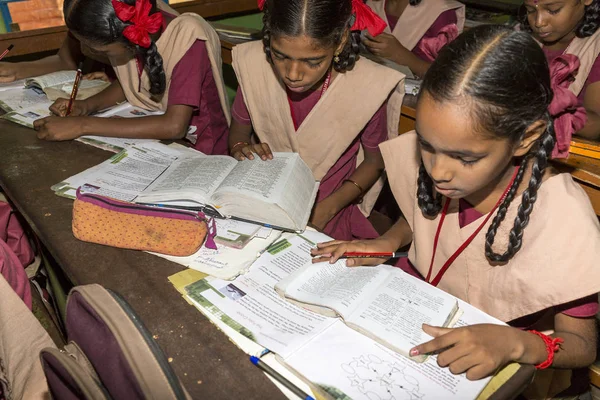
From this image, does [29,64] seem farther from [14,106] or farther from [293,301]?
[293,301]

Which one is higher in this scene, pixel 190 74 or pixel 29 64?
pixel 190 74

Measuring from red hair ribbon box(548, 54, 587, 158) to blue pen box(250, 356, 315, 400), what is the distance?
0.72 metres

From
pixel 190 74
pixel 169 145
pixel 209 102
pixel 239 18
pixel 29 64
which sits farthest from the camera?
pixel 239 18

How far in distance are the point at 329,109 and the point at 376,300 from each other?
936 mm

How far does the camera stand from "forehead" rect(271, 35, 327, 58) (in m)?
1.50

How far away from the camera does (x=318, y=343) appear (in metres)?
0.97

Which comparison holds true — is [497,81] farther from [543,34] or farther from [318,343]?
[543,34]

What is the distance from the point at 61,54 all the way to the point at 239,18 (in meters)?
1.50

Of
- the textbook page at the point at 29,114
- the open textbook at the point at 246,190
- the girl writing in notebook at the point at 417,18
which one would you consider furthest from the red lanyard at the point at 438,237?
the textbook page at the point at 29,114

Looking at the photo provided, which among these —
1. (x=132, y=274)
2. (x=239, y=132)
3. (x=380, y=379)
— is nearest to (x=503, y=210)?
(x=380, y=379)

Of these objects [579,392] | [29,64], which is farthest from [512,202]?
[29,64]

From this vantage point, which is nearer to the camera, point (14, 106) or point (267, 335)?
point (267, 335)

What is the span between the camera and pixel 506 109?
986mm

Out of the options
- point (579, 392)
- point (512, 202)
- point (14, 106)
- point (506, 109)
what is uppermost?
point (506, 109)
